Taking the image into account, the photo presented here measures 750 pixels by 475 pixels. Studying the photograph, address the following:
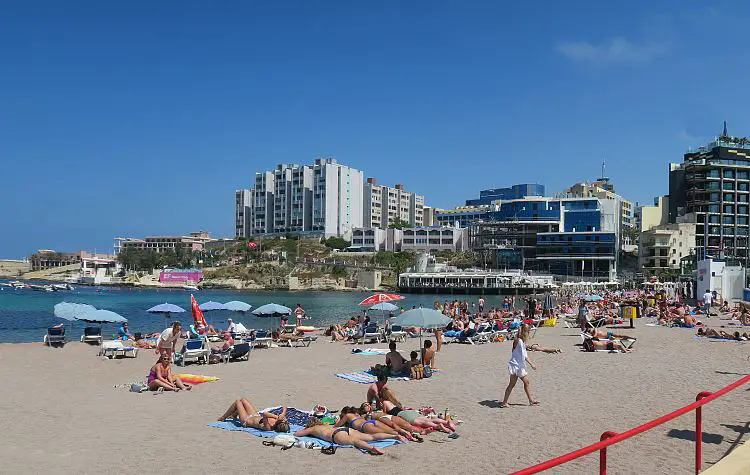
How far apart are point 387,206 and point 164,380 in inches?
6371

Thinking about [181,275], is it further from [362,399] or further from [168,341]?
[362,399]

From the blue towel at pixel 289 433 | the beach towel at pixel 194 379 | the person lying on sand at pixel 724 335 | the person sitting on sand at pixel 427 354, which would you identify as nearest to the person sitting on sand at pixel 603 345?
the person lying on sand at pixel 724 335

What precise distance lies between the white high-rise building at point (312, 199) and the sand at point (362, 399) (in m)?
139

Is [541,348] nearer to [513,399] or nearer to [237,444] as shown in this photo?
[513,399]

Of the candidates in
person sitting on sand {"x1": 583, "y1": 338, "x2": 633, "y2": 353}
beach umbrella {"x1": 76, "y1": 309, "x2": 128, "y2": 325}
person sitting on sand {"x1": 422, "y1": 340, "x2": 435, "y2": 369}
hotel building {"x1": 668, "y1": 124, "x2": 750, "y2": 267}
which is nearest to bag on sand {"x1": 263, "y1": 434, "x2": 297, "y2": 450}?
person sitting on sand {"x1": 422, "y1": 340, "x2": 435, "y2": 369}

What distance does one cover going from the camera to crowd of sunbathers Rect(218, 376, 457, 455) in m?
9.05

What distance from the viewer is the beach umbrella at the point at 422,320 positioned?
64.9 ft

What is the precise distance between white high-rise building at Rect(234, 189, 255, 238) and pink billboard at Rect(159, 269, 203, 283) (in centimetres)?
3466

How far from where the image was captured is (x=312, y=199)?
162000 millimetres

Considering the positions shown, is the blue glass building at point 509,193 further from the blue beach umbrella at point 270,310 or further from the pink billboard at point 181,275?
the blue beach umbrella at point 270,310

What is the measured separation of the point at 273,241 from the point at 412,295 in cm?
6274

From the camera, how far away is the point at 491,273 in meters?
103

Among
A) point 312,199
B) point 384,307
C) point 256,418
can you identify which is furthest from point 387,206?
point 256,418

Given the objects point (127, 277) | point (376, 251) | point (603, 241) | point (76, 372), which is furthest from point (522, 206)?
point (76, 372)
